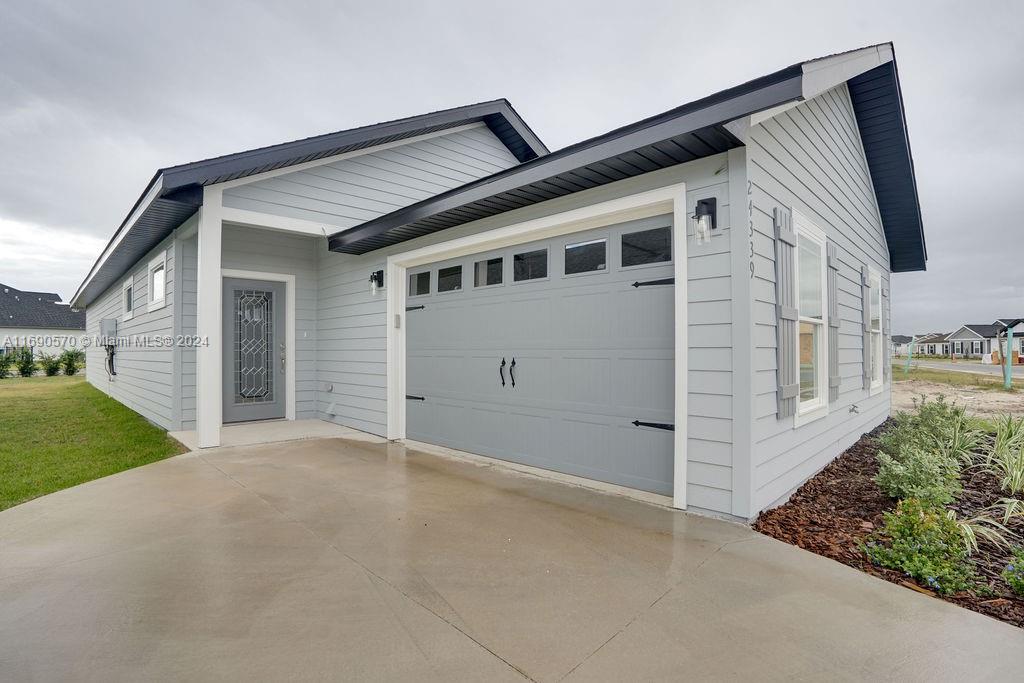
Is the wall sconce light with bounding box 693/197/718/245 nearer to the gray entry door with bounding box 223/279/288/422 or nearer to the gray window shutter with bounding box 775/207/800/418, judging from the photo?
the gray window shutter with bounding box 775/207/800/418

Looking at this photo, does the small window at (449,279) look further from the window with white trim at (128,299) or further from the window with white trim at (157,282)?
the window with white trim at (128,299)

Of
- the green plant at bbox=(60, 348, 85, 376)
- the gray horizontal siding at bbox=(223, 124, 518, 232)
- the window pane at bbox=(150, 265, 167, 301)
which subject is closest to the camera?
the gray horizontal siding at bbox=(223, 124, 518, 232)

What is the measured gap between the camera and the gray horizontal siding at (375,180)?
5957 mm

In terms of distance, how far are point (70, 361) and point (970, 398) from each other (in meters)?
29.5

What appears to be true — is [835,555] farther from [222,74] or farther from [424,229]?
[222,74]

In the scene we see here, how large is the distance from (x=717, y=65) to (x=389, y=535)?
488 inches

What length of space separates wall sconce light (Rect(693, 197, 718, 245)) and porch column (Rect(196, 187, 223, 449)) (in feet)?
16.2

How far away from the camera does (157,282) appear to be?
24.1ft

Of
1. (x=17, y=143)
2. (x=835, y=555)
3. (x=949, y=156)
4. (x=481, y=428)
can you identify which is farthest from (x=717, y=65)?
(x=17, y=143)

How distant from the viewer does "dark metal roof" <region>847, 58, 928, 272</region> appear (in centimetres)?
541

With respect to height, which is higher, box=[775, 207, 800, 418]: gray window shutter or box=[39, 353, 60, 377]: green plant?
box=[775, 207, 800, 418]: gray window shutter

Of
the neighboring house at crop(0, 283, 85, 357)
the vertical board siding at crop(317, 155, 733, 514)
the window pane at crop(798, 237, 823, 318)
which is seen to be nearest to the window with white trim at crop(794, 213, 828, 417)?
the window pane at crop(798, 237, 823, 318)

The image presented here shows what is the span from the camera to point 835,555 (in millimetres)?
2748

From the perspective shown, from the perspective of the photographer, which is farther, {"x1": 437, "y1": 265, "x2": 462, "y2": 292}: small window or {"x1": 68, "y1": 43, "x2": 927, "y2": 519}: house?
{"x1": 437, "y1": 265, "x2": 462, "y2": 292}: small window
